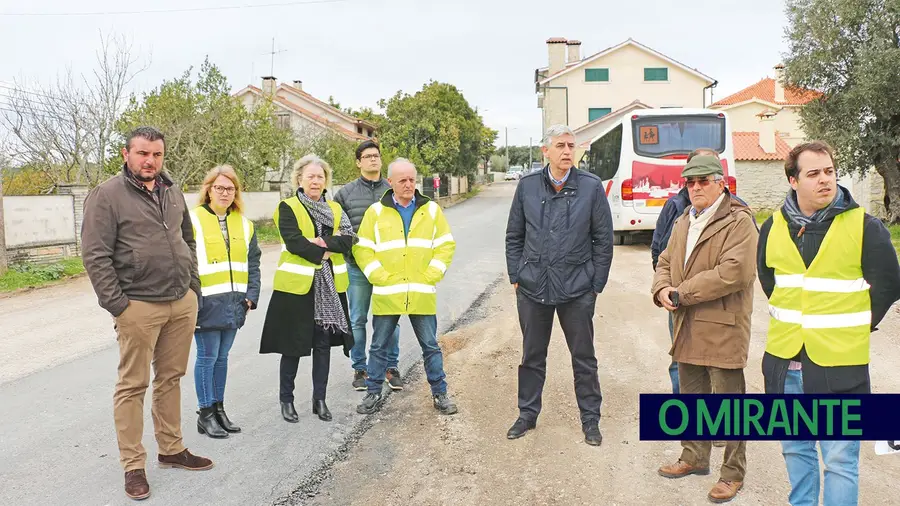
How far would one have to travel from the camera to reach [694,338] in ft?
12.5

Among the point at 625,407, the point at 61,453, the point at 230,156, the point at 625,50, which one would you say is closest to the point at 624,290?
the point at 625,407

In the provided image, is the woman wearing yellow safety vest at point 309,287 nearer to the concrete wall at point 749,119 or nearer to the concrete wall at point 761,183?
the concrete wall at point 761,183

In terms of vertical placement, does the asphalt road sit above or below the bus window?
below

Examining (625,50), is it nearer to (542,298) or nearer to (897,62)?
(897,62)

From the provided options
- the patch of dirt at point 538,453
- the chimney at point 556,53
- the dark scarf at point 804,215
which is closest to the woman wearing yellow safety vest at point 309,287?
the patch of dirt at point 538,453

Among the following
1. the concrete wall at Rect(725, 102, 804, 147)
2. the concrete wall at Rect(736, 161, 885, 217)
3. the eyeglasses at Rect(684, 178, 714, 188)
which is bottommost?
the eyeglasses at Rect(684, 178, 714, 188)

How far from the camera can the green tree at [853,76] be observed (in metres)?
16.3

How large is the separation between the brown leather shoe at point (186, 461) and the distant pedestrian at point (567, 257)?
195 cm

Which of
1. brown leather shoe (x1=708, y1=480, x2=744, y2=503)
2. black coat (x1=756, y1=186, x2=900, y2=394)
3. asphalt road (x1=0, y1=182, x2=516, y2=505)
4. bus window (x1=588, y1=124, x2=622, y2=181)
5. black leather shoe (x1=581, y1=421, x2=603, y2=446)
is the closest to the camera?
black coat (x1=756, y1=186, x2=900, y2=394)

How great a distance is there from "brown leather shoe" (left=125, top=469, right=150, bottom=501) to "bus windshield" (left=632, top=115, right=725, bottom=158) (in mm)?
12829

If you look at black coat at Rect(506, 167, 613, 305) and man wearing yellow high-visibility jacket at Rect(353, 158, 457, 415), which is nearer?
black coat at Rect(506, 167, 613, 305)

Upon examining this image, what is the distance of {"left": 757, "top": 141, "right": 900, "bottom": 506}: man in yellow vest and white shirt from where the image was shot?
2.93 meters

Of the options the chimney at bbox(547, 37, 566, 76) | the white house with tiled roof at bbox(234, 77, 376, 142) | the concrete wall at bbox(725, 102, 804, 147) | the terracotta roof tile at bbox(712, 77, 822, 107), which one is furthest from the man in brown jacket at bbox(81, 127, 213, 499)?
the chimney at bbox(547, 37, 566, 76)

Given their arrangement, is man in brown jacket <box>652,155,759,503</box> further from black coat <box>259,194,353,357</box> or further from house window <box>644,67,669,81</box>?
house window <box>644,67,669,81</box>
